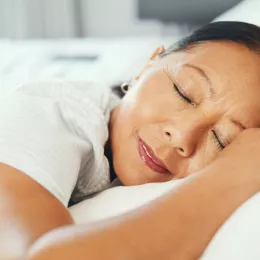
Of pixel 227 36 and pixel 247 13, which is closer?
pixel 227 36

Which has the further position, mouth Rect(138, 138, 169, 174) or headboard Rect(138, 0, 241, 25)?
headboard Rect(138, 0, 241, 25)

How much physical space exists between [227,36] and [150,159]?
0.24m

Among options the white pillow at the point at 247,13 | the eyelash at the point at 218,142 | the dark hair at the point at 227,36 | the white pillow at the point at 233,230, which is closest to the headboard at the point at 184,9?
the white pillow at the point at 247,13

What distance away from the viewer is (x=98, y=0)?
221cm

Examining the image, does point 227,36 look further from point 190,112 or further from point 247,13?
point 247,13

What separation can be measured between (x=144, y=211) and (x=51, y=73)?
0.96 meters

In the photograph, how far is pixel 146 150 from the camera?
0.77 meters

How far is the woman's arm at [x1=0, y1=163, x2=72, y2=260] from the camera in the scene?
1.78 feet

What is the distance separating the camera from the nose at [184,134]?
729 millimetres

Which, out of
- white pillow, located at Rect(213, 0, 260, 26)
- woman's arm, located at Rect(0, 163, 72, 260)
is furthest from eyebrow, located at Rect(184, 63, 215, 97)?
white pillow, located at Rect(213, 0, 260, 26)

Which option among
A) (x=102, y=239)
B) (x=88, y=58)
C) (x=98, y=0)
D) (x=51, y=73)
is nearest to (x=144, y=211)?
(x=102, y=239)

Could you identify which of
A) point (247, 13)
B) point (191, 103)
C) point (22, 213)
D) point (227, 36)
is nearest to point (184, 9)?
point (247, 13)

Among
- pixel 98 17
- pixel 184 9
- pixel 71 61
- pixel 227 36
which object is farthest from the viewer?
pixel 98 17

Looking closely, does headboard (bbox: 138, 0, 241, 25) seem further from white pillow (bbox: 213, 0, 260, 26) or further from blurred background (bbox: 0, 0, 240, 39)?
white pillow (bbox: 213, 0, 260, 26)
